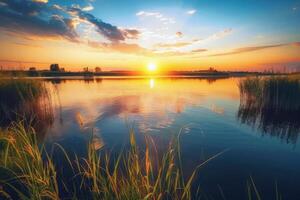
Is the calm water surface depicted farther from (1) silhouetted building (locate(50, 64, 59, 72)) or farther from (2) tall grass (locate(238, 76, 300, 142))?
(1) silhouetted building (locate(50, 64, 59, 72))

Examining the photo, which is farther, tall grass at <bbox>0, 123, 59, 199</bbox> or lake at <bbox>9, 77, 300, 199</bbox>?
lake at <bbox>9, 77, 300, 199</bbox>

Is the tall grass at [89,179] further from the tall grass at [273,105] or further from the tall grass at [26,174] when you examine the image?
the tall grass at [273,105]

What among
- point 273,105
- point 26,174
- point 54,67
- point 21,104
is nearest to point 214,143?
point 26,174

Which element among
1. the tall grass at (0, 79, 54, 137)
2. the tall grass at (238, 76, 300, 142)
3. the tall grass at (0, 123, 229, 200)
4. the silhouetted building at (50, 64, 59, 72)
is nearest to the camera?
the tall grass at (0, 123, 229, 200)

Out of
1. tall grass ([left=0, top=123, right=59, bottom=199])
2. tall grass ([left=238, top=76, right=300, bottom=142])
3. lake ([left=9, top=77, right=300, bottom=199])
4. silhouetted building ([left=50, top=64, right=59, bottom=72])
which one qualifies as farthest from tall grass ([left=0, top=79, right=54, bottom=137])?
silhouetted building ([left=50, top=64, right=59, bottom=72])

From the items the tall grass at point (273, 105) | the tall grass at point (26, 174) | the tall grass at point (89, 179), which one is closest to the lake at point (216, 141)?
the tall grass at point (273, 105)

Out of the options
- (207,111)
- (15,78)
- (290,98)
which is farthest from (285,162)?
(15,78)

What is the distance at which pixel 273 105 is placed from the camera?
15711mm

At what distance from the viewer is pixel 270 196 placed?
214 inches

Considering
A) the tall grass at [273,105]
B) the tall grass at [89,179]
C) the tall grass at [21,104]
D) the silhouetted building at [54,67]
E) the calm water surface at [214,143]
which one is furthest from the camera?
the silhouetted building at [54,67]

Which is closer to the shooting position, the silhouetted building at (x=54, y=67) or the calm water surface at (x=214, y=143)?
the calm water surface at (x=214, y=143)

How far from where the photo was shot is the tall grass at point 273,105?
1279 cm

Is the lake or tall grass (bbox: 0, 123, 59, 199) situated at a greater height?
tall grass (bbox: 0, 123, 59, 199)

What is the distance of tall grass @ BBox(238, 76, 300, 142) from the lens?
12.8 meters
